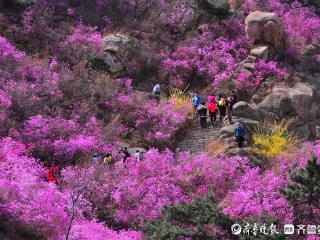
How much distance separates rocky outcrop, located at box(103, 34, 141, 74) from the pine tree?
15.4 metres

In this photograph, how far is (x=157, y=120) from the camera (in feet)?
80.8

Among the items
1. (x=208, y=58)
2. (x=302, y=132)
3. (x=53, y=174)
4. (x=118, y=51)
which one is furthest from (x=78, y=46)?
(x=302, y=132)

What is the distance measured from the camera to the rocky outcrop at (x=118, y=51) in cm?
2863

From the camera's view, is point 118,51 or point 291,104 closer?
point 291,104

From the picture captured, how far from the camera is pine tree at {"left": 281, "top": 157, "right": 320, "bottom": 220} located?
13.8 metres

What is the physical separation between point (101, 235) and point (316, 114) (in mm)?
12947

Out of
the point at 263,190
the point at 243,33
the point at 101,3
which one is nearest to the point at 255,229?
the point at 263,190

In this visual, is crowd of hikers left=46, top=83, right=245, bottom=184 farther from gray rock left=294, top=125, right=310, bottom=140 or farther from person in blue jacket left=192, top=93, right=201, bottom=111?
gray rock left=294, top=125, right=310, bottom=140

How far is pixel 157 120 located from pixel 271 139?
5.08 metres

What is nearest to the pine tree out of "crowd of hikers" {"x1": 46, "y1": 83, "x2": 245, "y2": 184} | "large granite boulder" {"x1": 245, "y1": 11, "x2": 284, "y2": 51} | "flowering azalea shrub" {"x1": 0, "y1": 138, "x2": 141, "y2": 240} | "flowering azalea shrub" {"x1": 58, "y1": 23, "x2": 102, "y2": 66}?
"flowering azalea shrub" {"x1": 0, "y1": 138, "x2": 141, "y2": 240}

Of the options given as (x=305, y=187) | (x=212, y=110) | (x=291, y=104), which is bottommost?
(x=291, y=104)

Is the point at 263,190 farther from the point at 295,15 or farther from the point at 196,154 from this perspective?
the point at 295,15

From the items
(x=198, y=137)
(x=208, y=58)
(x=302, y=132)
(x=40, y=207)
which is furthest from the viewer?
(x=208, y=58)

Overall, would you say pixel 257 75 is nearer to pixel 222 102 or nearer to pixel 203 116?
pixel 222 102
